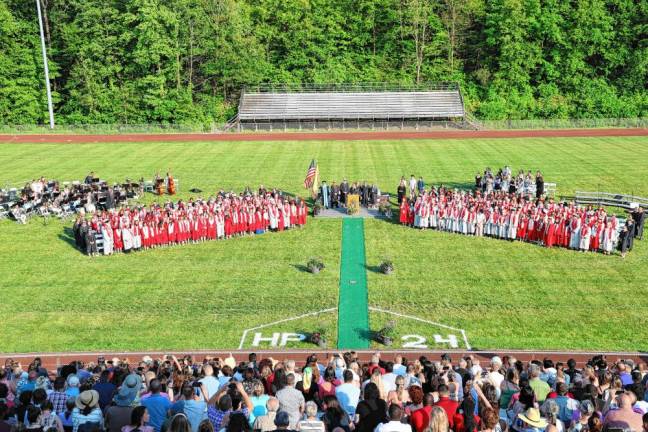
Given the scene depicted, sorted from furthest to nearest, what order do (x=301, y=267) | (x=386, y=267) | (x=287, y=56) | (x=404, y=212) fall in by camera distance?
1. (x=287, y=56)
2. (x=404, y=212)
3. (x=301, y=267)
4. (x=386, y=267)

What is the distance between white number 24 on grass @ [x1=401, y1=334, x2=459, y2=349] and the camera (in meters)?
17.6

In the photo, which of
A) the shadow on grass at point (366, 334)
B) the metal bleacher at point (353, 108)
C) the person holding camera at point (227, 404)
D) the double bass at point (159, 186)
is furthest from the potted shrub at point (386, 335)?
the metal bleacher at point (353, 108)

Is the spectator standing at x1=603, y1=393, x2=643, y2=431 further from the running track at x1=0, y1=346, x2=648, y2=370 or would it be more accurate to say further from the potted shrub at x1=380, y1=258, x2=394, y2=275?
the potted shrub at x1=380, y1=258, x2=394, y2=275

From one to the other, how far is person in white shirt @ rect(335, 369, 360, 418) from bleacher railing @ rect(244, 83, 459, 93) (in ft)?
200

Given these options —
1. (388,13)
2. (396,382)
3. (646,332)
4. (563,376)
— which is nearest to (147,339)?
(396,382)

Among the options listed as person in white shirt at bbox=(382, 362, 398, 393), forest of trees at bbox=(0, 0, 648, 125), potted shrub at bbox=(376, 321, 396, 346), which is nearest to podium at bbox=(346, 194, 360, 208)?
potted shrub at bbox=(376, 321, 396, 346)

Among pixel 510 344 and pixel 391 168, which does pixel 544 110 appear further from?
pixel 510 344

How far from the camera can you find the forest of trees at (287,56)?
66.8 m

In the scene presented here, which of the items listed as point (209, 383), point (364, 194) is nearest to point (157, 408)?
point (209, 383)

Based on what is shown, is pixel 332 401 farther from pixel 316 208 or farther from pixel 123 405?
pixel 316 208

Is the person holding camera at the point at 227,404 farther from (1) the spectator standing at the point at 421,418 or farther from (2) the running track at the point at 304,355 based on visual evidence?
(2) the running track at the point at 304,355

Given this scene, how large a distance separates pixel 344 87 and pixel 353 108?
16.4 feet

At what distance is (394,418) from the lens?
27.5 ft

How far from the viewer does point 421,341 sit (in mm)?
17891
